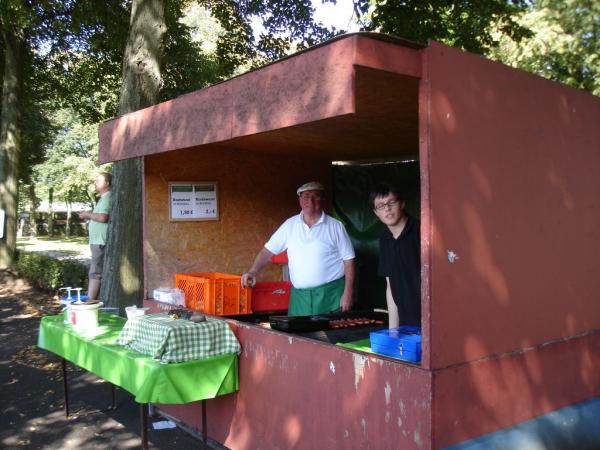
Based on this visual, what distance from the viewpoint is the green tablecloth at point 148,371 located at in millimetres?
3514

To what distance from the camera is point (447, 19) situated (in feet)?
32.0

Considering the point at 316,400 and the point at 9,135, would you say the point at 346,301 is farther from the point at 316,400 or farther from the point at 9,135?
the point at 9,135

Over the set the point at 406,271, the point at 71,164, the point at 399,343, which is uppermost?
the point at 71,164

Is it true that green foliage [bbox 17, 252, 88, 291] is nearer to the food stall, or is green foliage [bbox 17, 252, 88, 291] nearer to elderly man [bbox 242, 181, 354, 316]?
elderly man [bbox 242, 181, 354, 316]

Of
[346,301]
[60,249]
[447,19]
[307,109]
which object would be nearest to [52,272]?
[447,19]

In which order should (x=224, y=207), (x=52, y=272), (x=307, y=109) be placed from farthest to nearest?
(x=52, y=272), (x=224, y=207), (x=307, y=109)

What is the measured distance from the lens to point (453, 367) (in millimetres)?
2771

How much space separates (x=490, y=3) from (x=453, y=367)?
828cm

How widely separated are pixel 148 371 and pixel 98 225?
4.72 meters

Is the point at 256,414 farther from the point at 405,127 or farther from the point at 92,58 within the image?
the point at 92,58

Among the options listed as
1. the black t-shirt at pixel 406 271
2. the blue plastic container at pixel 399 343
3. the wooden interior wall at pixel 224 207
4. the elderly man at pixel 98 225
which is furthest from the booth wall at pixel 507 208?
the elderly man at pixel 98 225

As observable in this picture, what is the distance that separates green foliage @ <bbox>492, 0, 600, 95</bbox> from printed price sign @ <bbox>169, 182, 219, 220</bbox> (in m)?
11.2

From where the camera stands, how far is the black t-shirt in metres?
3.65

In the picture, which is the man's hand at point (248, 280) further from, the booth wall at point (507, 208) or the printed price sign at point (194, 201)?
the booth wall at point (507, 208)
